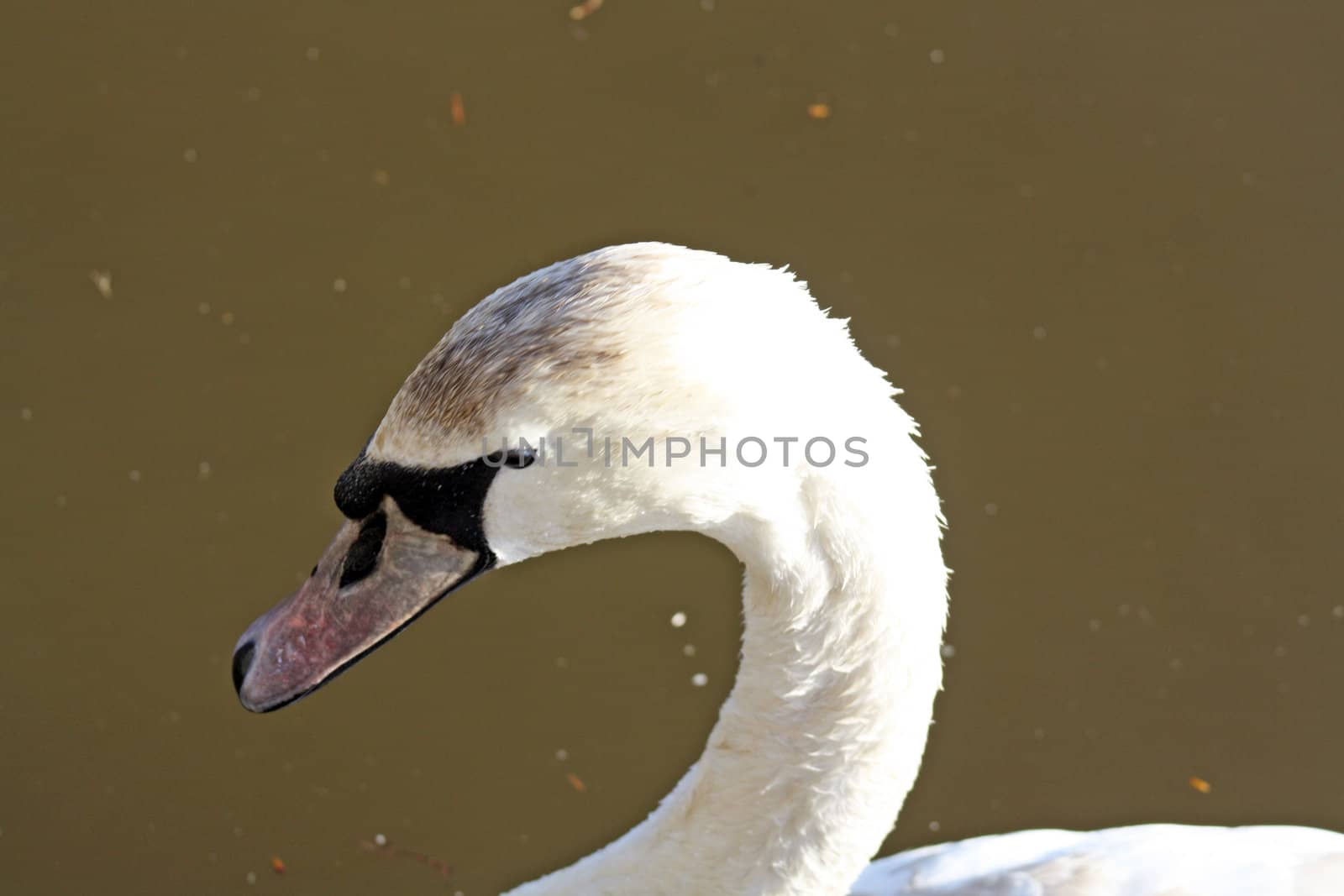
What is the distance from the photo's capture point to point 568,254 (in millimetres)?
3980

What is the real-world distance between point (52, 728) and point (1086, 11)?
396 cm

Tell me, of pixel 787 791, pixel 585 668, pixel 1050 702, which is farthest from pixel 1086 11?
pixel 787 791

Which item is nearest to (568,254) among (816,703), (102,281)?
(102,281)

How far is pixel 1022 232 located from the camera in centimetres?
416

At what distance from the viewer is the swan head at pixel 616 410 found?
160cm

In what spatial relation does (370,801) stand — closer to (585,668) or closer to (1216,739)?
(585,668)

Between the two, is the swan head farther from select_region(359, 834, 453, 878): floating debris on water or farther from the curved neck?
select_region(359, 834, 453, 878): floating debris on water

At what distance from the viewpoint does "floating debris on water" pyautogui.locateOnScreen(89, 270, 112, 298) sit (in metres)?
3.92

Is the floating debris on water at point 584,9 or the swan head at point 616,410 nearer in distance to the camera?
the swan head at point 616,410

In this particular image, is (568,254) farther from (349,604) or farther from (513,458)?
(513,458)

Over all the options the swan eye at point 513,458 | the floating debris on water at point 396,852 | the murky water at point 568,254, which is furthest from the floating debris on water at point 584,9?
the swan eye at point 513,458

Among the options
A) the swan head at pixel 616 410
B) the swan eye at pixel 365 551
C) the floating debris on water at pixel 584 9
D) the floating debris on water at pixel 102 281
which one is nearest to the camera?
the swan head at pixel 616 410

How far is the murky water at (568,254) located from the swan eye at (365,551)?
169 centimetres

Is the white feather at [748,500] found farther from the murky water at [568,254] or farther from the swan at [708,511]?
the murky water at [568,254]
